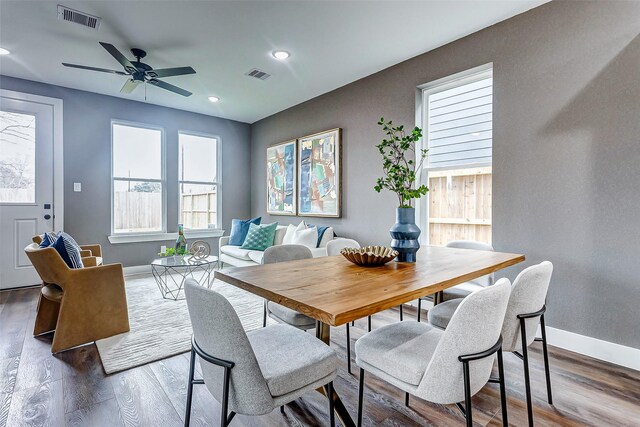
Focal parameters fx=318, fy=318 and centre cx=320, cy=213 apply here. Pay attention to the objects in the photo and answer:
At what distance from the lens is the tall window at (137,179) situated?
4879 mm

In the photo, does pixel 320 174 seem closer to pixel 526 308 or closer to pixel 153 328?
pixel 153 328

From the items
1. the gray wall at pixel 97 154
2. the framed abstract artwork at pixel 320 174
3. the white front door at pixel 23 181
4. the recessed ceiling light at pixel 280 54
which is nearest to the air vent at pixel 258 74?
the recessed ceiling light at pixel 280 54

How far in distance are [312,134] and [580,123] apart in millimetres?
3171

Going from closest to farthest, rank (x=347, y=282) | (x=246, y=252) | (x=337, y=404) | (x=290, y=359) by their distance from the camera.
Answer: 1. (x=290, y=359)
2. (x=347, y=282)
3. (x=337, y=404)
4. (x=246, y=252)

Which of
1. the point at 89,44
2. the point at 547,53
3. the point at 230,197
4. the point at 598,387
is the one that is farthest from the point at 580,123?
the point at 230,197

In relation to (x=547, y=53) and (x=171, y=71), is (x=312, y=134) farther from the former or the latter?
(x=547, y=53)

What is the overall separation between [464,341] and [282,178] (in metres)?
4.54

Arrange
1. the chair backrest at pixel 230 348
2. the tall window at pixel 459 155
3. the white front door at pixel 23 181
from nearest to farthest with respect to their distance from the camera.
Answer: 1. the chair backrest at pixel 230 348
2. the tall window at pixel 459 155
3. the white front door at pixel 23 181

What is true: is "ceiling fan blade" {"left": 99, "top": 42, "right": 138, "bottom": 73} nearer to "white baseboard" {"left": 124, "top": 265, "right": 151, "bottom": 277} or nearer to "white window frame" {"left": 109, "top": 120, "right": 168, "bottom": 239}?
"white window frame" {"left": 109, "top": 120, "right": 168, "bottom": 239}

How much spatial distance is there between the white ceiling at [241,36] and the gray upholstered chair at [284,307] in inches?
75.9

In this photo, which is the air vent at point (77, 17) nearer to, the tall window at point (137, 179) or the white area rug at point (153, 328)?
the tall window at point (137, 179)


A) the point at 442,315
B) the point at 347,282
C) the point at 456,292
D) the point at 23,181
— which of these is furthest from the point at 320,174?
the point at 23,181

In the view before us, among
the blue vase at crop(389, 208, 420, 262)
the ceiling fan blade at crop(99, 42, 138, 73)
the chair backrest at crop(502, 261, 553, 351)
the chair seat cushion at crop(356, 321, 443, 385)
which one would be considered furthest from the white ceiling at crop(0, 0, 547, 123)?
the chair seat cushion at crop(356, 321, 443, 385)

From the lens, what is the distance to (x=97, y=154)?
15.3 feet
